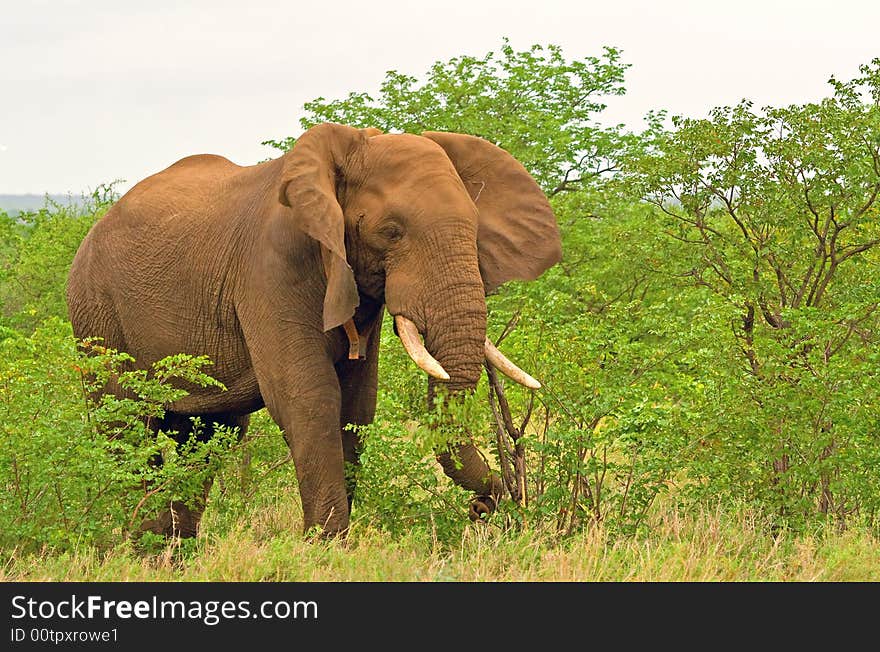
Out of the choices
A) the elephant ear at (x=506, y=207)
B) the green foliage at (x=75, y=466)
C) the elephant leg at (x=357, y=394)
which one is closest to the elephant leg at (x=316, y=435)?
the green foliage at (x=75, y=466)

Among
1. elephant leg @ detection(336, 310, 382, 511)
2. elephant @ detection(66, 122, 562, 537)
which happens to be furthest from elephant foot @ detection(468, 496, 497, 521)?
→ elephant leg @ detection(336, 310, 382, 511)

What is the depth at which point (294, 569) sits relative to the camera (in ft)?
24.3

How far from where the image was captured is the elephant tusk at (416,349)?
26.1 ft

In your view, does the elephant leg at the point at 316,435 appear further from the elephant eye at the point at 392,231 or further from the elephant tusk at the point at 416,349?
the elephant eye at the point at 392,231

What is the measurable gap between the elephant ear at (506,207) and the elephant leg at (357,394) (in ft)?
3.38

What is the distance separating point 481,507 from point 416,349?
1462 millimetres

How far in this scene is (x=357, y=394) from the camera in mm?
9617

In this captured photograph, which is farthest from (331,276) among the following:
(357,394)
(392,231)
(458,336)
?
(357,394)

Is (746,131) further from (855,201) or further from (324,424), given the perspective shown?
(324,424)

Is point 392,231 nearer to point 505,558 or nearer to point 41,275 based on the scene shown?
point 505,558

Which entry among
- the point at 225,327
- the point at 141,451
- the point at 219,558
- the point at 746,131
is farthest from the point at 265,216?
the point at 746,131

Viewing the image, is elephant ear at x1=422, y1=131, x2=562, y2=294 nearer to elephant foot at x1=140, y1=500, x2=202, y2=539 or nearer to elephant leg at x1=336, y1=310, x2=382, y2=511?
elephant leg at x1=336, y1=310, x2=382, y2=511

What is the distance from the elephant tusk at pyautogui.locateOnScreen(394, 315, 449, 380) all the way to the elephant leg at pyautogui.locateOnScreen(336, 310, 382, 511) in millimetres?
1234

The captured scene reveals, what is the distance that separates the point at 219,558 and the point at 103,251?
12.8 feet
